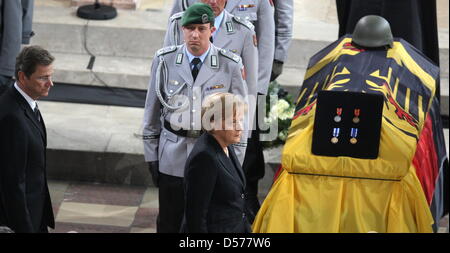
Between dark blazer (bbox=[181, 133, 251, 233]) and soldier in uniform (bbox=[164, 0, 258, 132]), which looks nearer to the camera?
dark blazer (bbox=[181, 133, 251, 233])

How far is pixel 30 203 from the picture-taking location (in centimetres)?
462

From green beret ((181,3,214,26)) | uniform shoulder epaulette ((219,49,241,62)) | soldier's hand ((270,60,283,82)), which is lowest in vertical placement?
soldier's hand ((270,60,283,82))

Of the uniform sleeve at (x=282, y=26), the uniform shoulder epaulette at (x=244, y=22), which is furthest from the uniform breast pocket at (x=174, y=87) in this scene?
the uniform sleeve at (x=282, y=26)

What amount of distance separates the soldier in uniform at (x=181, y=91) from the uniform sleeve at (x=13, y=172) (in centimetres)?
93

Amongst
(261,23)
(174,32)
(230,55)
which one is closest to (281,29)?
(261,23)

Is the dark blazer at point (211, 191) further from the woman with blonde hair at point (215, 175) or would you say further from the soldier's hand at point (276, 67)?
the soldier's hand at point (276, 67)

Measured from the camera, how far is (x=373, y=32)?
5.85 metres

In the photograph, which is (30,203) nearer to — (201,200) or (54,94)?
(201,200)

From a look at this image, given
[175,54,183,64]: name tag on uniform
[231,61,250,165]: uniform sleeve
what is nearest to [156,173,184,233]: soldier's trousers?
[231,61,250,165]: uniform sleeve

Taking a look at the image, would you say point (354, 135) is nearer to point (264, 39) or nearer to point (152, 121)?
point (152, 121)

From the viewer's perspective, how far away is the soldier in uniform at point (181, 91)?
17.1ft

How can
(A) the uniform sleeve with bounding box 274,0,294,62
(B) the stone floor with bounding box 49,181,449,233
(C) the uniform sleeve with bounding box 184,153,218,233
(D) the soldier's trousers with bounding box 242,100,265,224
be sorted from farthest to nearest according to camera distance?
(A) the uniform sleeve with bounding box 274,0,294,62
(D) the soldier's trousers with bounding box 242,100,265,224
(B) the stone floor with bounding box 49,181,449,233
(C) the uniform sleeve with bounding box 184,153,218,233

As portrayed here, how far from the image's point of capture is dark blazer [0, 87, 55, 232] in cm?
446

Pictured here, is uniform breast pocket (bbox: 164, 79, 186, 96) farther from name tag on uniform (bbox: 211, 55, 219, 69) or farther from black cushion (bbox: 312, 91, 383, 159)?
black cushion (bbox: 312, 91, 383, 159)
